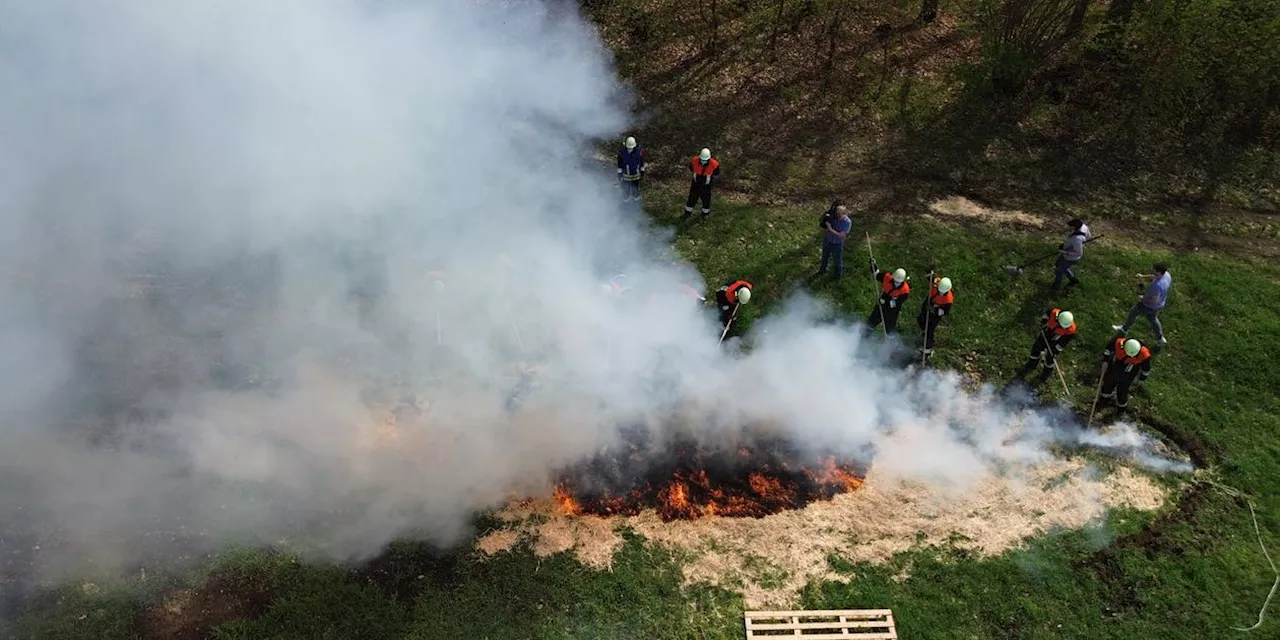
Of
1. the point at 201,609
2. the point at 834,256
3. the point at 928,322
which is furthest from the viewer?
the point at 834,256

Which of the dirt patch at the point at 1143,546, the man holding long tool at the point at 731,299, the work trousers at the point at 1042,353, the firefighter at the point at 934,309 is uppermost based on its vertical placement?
the man holding long tool at the point at 731,299

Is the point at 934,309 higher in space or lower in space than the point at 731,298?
lower

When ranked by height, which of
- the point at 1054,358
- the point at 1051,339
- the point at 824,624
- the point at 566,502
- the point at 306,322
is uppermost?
the point at 306,322

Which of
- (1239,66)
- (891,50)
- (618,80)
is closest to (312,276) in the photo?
(618,80)

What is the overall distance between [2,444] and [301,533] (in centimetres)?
441

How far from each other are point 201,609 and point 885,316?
35.5 feet

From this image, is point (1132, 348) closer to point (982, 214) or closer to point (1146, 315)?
point (1146, 315)

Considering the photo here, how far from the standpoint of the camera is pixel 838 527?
1084cm

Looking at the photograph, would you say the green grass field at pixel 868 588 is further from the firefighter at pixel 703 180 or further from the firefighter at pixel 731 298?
the firefighter at pixel 703 180

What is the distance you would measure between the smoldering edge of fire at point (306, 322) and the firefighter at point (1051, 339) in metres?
1.08

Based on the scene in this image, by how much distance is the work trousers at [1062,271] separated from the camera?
14.3 meters

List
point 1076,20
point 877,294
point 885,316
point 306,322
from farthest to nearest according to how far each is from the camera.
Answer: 1. point 1076,20
2. point 877,294
3. point 885,316
4. point 306,322

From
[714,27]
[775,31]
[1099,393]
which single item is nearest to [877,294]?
[1099,393]

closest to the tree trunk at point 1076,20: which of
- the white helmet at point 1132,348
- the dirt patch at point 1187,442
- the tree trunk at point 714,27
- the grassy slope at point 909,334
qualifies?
the grassy slope at point 909,334
